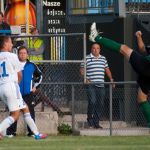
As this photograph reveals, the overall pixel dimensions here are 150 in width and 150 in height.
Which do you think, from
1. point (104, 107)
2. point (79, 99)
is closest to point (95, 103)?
point (104, 107)

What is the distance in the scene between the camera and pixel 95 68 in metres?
19.7

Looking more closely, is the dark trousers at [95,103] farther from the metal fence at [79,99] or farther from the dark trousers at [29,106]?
the dark trousers at [29,106]

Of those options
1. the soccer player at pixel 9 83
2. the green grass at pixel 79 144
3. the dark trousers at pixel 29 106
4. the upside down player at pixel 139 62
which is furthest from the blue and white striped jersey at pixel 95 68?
the upside down player at pixel 139 62

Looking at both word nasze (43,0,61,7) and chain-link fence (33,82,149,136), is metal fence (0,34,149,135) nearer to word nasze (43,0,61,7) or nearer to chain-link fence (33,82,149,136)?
chain-link fence (33,82,149,136)

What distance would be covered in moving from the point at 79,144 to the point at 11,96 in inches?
62.0

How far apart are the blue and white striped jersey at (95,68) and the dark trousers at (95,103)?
0.82ft

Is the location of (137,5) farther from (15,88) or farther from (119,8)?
(15,88)

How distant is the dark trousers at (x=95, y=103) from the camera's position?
63.6ft

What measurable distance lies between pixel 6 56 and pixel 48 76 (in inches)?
179

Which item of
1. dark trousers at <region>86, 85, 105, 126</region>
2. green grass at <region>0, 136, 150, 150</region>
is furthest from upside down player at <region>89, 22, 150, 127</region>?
dark trousers at <region>86, 85, 105, 126</region>

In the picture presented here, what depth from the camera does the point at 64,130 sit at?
1942 cm

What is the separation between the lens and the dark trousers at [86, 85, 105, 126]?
19375 millimetres

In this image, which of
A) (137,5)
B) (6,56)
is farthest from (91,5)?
(6,56)

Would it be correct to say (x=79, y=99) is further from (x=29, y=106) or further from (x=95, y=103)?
(x=29, y=106)
